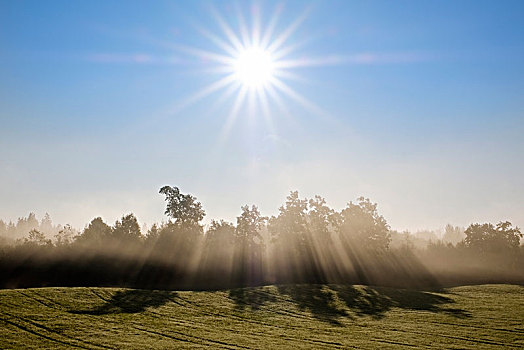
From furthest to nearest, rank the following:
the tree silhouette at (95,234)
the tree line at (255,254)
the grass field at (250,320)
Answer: the tree silhouette at (95,234) < the tree line at (255,254) < the grass field at (250,320)

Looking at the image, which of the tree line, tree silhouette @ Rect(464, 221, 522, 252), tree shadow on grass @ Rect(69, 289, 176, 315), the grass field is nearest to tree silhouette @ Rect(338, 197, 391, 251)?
the tree line

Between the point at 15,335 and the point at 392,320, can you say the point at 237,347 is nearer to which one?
Result: the point at 15,335

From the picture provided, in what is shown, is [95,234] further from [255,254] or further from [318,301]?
[318,301]

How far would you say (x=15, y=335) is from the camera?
2436 cm

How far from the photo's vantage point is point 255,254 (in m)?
85.3

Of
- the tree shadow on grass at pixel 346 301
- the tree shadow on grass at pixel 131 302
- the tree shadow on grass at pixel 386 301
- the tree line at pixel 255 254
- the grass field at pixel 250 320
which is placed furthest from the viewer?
the tree line at pixel 255 254

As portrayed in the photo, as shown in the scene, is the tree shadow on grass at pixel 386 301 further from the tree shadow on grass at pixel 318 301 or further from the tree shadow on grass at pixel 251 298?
the tree shadow on grass at pixel 251 298

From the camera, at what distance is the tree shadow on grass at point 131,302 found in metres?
34.1

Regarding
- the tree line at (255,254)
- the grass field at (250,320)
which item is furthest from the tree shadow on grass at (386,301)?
the tree line at (255,254)

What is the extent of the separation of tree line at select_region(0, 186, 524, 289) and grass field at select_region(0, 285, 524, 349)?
27.8 m

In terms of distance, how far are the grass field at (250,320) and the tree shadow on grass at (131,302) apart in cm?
9

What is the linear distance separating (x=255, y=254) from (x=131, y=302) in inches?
1896

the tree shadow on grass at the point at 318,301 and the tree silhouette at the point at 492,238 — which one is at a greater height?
the tree silhouette at the point at 492,238

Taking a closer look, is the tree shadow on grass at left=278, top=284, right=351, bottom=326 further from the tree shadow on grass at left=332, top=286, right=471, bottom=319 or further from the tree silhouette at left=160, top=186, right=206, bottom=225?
the tree silhouette at left=160, top=186, right=206, bottom=225
